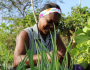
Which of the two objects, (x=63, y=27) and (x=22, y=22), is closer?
(x=22, y=22)

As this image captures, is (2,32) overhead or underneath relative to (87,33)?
underneath

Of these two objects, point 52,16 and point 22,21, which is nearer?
point 52,16

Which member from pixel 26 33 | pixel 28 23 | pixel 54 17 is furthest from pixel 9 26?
pixel 54 17

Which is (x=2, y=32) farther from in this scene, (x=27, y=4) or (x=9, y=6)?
(x=9, y=6)

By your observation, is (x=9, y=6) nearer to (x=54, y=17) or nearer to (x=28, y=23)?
(x=28, y=23)

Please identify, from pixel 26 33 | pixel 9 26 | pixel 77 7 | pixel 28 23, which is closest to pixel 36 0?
pixel 77 7

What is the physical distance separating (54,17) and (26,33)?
1.32 ft

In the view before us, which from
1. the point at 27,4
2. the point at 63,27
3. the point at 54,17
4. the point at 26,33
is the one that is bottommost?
the point at 63,27

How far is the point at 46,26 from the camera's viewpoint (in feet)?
3.92

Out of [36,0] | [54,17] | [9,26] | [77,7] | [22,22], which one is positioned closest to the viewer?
[54,17]

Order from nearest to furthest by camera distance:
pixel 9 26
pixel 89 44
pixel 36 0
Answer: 1. pixel 89 44
2. pixel 9 26
3. pixel 36 0

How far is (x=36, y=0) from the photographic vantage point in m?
4.89

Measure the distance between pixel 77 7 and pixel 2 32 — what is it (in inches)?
129

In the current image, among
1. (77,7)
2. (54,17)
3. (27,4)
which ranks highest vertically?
(27,4)
